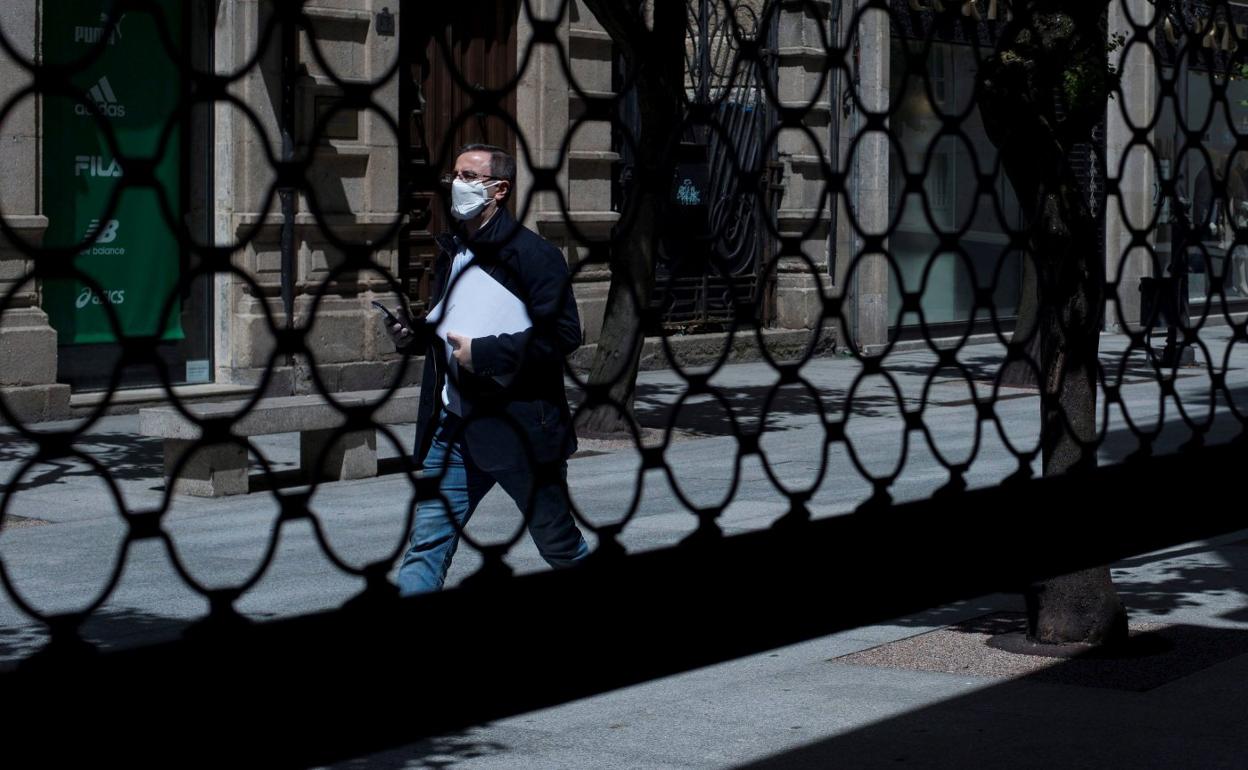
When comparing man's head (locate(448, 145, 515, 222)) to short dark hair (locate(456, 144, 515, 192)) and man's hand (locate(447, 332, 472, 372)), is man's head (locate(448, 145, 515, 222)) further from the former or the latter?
man's hand (locate(447, 332, 472, 372))

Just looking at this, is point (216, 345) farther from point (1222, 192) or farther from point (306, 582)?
point (1222, 192)

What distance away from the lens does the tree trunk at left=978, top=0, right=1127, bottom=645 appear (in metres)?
3.87

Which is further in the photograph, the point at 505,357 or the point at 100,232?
the point at 505,357

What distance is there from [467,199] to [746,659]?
4.54 m

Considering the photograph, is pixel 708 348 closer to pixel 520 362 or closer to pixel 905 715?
pixel 905 715

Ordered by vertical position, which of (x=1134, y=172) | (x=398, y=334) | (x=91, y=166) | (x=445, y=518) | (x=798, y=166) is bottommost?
(x=445, y=518)

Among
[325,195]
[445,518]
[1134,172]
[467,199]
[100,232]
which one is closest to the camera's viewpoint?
[100,232]

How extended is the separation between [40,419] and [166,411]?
429 centimetres

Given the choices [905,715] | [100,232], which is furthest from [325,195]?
[100,232]

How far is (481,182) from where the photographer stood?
329 cm

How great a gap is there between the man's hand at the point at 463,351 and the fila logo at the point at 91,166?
45.9 ft

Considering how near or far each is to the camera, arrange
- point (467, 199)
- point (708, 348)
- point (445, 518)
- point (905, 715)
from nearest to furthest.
A: point (467, 199)
point (445, 518)
point (905, 715)
point (708, 348)

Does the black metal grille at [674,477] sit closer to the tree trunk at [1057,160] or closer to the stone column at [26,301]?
the tree trunk at [1057,160]

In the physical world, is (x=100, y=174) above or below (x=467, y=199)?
above
